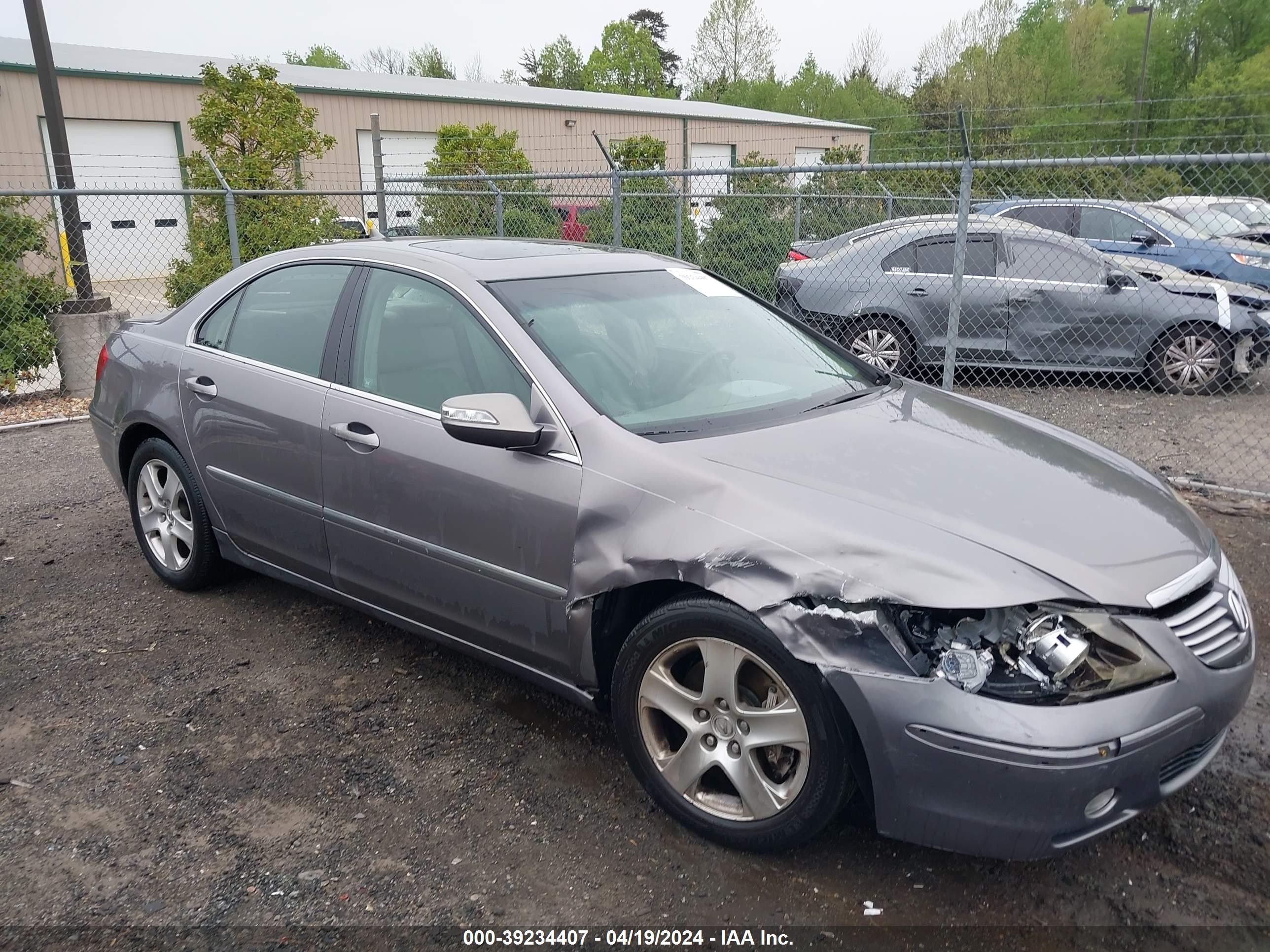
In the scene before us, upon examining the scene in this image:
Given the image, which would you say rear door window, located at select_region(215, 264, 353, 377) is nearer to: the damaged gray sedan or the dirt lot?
the damaged gray sedan

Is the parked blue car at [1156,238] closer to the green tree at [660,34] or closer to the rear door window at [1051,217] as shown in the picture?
the rear door window at [1051,217]

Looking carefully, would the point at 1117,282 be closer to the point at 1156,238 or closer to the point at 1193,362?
the point at 1193,362

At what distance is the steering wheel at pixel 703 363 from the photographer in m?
3.38

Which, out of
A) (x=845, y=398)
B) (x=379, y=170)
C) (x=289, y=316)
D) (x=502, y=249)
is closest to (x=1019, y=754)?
(x=845, y=398)

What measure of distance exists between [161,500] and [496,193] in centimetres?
680

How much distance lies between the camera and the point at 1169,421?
7.97 meters

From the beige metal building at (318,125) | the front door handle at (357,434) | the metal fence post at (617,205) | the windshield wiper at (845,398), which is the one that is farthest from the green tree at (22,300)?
the windshield wiper at (845,398)

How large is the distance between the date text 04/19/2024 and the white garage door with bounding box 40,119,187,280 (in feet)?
62.8

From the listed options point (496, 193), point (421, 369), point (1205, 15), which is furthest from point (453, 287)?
point (1205, 15)

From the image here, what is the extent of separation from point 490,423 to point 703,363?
0.91 metres

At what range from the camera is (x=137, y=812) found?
295cm

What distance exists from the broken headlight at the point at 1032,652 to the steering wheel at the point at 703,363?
126cm

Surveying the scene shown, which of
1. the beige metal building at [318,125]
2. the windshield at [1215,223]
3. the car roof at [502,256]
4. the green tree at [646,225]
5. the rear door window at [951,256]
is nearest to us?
the car roof at [502,256]

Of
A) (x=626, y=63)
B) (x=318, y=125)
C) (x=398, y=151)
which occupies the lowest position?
(x=398, y=151)
